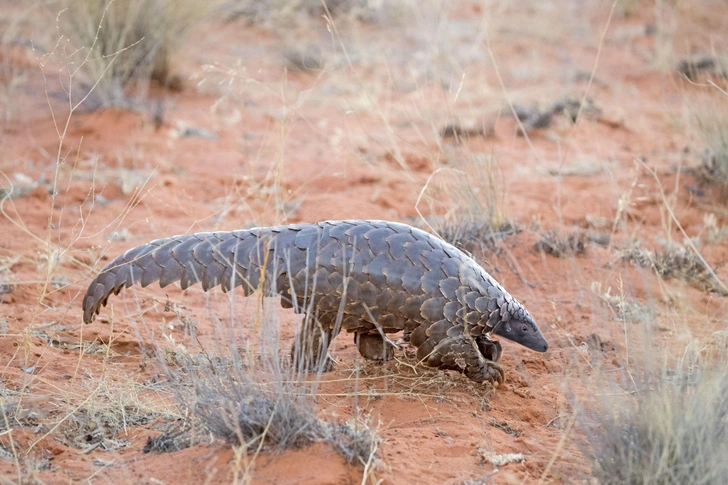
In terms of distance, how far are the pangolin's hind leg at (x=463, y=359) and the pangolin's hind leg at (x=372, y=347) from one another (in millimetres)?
206

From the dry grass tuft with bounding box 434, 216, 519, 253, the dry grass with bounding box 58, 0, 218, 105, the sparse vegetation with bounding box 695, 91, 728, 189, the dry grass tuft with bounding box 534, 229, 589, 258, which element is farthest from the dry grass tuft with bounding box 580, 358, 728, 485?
the dry grass with bounding box 58, 0, 218, 105

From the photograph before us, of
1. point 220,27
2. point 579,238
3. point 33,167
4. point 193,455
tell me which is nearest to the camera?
point 193,455

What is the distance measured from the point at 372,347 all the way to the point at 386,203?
2576mm

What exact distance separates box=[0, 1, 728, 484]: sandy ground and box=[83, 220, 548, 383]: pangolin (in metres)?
0.20

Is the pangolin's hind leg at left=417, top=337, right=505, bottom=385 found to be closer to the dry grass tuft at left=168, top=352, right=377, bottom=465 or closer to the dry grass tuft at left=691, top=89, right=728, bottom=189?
the dry grass tuft at left=168, top=352, right=377, bottom=465

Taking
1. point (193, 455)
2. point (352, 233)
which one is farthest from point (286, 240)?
point (193, 455)

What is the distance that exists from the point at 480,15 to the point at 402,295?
33.3 ft

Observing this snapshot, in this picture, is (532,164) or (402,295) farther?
(532,164)

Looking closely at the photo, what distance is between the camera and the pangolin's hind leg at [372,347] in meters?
3.60

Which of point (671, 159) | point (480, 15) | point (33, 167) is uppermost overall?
point (480, 15)

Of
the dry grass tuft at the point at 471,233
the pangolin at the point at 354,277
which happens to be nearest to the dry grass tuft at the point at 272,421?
the pangolin at the point at 354,277

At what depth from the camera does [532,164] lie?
23.7 ft

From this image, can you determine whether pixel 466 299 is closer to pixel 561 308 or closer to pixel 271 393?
pixel 271 393

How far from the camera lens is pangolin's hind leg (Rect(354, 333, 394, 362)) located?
360 centimetres
